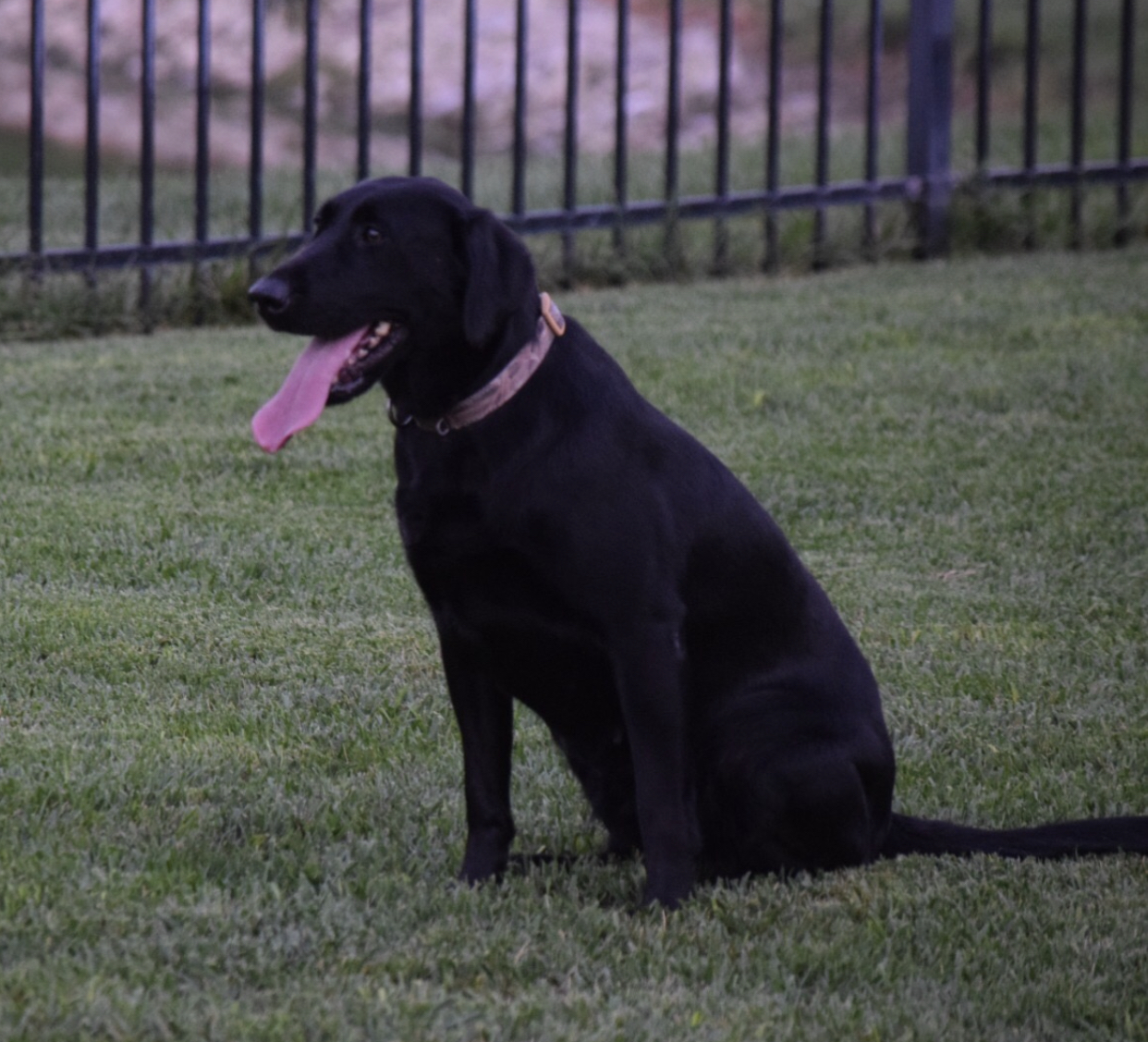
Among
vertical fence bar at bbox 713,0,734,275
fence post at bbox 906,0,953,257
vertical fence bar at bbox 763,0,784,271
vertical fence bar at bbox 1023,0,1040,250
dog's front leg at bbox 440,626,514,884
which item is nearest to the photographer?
dog's front leg at bbox 440,626,514,884

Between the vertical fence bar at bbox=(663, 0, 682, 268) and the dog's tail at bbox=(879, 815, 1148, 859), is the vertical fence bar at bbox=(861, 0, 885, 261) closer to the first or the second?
the vertical fence bar at bbox=(663, 0, 682, 268)

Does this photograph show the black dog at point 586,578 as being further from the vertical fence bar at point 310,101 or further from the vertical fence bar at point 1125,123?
the vertical fence bar at point 1125,123

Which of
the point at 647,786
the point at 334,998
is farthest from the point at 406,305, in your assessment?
the point at 334,998

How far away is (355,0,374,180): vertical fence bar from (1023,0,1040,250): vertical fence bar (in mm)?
3920

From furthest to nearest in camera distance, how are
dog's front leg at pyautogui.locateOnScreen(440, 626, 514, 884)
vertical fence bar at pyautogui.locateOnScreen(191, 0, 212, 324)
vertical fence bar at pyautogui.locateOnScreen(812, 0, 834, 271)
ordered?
vertical fence bar at pyautogui.locateOnScreen(812, 0, 834, 271) < vertical fence bar at pyautogui.locateOnScreen(191, 0, 212, 324) < dog's front leg at pyautogui.locateOnScreen(440, 626, 514, 884)

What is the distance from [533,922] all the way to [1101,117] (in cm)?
1150

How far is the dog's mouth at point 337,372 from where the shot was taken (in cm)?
306

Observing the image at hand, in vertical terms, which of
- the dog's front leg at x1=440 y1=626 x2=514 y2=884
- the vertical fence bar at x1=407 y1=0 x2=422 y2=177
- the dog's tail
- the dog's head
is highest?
the vertical fence bar at x1=407 y1=0 x2=422 y2=177

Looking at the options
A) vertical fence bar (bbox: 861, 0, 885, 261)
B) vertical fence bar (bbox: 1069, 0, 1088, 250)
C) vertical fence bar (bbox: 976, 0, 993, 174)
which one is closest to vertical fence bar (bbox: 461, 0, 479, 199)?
vertical fence bar (bbox: 861, 0, 885, 261)

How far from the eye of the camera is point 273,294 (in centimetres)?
302

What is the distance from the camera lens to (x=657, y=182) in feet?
33.7

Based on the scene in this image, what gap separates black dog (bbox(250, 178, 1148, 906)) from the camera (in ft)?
9.80

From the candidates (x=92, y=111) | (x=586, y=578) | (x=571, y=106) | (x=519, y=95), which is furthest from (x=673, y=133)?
(x=586, y=578)

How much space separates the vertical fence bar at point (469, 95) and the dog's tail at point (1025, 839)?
225 inches
